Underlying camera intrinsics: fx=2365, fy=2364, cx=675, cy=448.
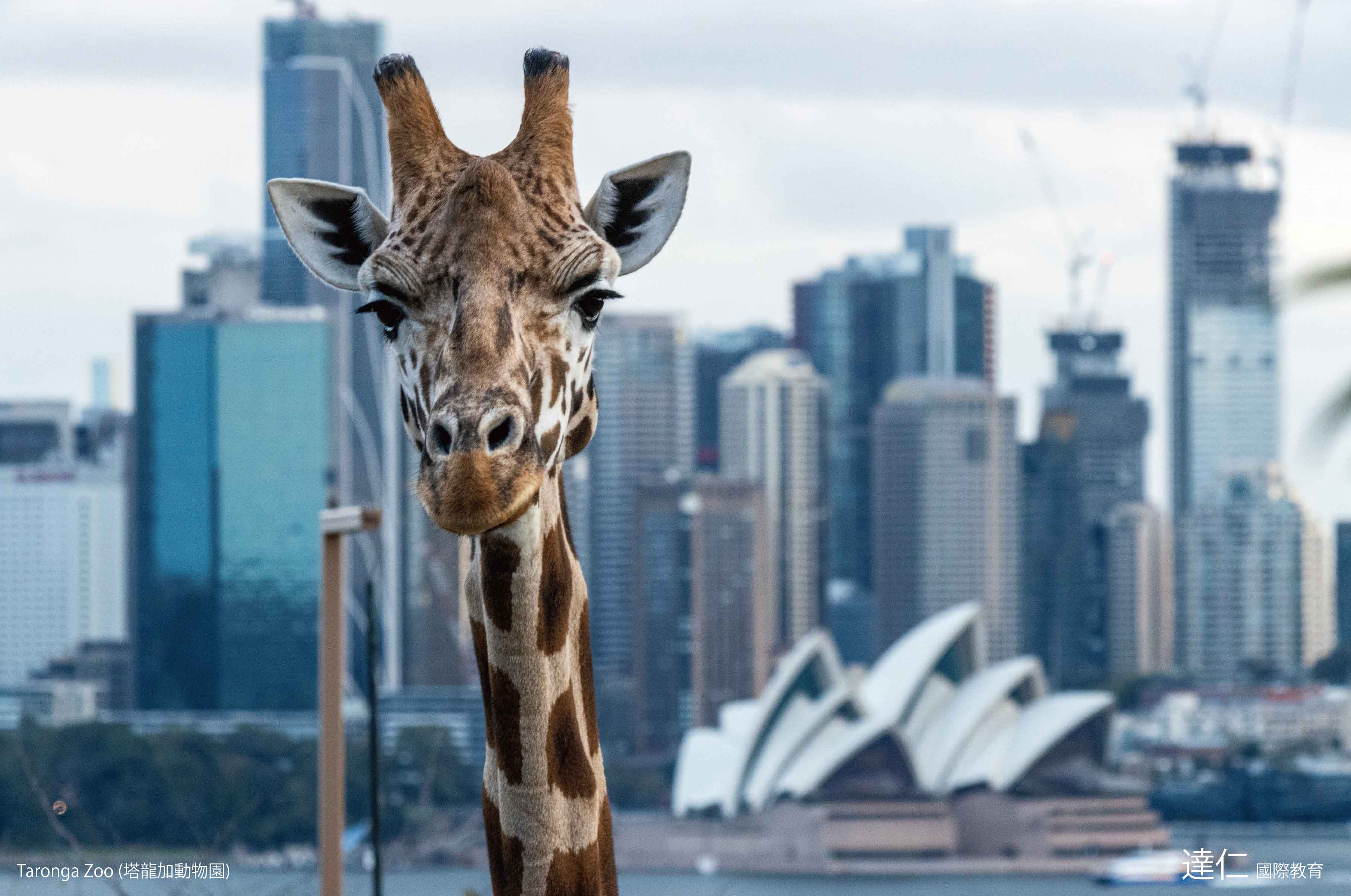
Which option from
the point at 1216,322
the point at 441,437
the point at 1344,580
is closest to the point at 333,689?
the point at 441,437

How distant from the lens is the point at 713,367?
17200cm

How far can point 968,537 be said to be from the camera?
16162cm

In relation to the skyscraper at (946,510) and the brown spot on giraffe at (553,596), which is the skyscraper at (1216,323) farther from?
the brown spot on giraffe at (553,596)

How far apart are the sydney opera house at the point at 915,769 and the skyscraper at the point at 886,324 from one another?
74027 millimetres

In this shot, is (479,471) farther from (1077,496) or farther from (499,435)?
(1077,496)

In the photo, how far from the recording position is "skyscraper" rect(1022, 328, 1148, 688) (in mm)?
159625

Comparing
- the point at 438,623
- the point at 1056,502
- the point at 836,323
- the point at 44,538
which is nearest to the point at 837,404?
the point at 836,323

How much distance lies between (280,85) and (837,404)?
152 feet

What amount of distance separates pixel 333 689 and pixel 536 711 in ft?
18.0

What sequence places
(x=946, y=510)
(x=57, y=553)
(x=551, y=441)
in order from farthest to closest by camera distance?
(x=946, y=510) < (x=57, y=553) < (x=551, y=441)

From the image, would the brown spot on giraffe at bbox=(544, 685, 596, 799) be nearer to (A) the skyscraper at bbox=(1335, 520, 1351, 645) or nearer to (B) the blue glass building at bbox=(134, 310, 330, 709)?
(B) the blue glass building at bbox=(134, 310, 330, 709)

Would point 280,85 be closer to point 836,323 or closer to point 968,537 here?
point 836,323

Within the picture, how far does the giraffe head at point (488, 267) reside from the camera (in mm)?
3461

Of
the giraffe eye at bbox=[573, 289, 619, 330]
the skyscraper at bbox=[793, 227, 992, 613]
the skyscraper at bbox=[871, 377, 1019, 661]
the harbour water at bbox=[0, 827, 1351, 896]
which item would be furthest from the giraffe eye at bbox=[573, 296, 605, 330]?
the skyscraper at bbox=[793, 227, 992, 613]
